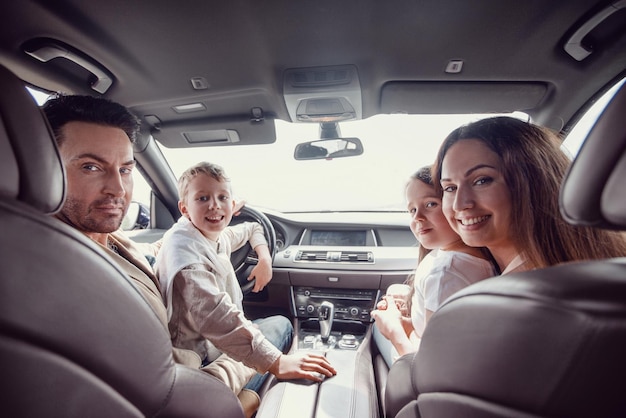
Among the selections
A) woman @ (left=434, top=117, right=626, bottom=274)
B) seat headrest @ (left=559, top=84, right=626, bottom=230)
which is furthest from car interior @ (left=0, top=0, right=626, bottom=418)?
woman @ (left=434, top=117, right=626, bottom=274)

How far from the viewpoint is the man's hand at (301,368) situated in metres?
1.65

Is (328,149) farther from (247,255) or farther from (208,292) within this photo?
(208,292)

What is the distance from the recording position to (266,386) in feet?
6.48

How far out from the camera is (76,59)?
2.00 m

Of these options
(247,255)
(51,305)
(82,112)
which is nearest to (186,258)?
(82,112)

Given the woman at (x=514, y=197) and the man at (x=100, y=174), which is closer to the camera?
the woman at (x=514, y=197)

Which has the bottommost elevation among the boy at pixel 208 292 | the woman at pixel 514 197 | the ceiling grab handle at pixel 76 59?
the boy at pixel 208 292

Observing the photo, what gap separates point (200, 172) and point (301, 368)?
1.31 m

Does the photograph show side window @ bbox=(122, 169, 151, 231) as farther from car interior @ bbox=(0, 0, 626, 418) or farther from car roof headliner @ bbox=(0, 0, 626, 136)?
car roof headliner @ bbox=(0, 0, 626, 136)

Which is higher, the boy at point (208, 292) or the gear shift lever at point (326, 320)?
the boy at point (208, 292)

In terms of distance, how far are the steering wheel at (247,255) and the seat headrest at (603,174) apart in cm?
257

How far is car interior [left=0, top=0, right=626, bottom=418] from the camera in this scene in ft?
1.97

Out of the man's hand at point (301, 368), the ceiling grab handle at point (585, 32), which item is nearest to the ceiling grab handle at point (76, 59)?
the man's hand at point (301, 368)

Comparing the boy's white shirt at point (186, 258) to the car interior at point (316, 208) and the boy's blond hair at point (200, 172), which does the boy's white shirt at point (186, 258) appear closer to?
the boy's blond hair at point (200, 172)
